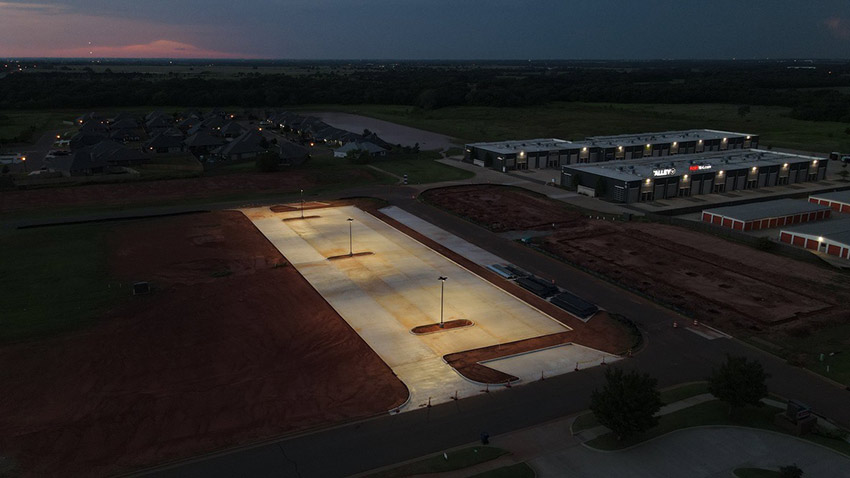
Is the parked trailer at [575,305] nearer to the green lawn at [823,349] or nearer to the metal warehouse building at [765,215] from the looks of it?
the green lawn at [823,349]

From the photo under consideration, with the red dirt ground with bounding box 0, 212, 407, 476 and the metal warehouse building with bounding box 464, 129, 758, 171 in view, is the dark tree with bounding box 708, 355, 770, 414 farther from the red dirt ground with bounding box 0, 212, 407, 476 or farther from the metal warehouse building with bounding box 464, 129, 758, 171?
the metal warehouse building with bounding box 464, 129, 758, 171

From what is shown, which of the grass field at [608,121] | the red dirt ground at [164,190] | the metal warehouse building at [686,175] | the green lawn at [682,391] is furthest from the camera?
the grass field at [608,121]

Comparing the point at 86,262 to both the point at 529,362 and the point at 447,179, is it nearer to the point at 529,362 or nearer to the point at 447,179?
the point at 529,362

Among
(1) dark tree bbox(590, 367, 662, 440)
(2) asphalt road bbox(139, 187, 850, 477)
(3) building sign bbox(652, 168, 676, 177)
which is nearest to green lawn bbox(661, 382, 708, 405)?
(2) asphalt road bbox(139, 187, 850, 477)

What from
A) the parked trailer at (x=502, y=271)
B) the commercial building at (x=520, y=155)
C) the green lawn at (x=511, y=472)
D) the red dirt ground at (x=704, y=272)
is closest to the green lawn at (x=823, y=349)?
the red dirt ground at (x=704, y=272)

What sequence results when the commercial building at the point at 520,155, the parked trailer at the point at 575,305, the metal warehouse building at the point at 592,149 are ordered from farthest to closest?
1. the metal warehouse building at the point at 592,149
2. the commercial building at the point at 520,155
3. the parked trailer at the point at 575,305

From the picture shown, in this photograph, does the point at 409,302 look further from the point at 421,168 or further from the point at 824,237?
the point at 421,168

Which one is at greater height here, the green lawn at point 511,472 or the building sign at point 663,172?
the building sign at point 663,172
